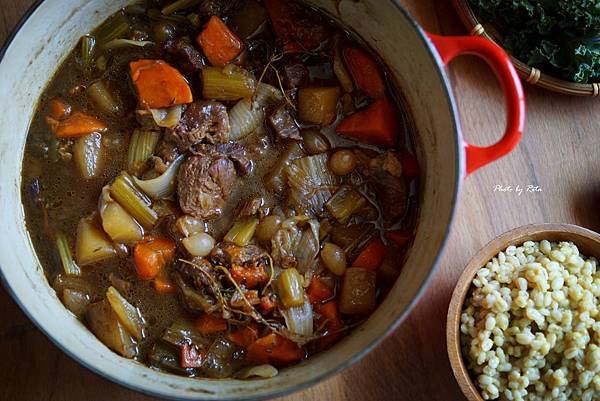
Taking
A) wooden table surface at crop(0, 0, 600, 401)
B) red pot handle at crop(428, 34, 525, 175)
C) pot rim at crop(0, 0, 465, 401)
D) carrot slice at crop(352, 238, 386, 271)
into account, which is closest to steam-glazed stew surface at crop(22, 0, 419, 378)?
carrot slice at crop(352, 238, 386, 271)

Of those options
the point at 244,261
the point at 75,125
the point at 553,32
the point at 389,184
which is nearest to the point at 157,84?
the point at 75,125

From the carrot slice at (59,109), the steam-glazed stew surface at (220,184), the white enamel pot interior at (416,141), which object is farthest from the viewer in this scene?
the carrot slice at (59,109)

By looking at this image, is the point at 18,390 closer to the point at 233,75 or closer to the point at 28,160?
the point at 28,160

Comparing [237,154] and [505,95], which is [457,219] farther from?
[237,154]

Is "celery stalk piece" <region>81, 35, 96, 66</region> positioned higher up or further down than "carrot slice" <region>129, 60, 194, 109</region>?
higher up

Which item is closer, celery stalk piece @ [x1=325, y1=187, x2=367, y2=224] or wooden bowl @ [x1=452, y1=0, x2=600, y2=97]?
celery stalk piece @ [x1=325, y1=187, x2=367, y2=224]

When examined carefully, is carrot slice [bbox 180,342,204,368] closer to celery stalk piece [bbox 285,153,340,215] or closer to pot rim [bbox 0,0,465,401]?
pot rim [bbox 0,0,465,401]

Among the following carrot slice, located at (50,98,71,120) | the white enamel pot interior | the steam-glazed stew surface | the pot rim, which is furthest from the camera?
carrot slice, located at (50,98,71,120)

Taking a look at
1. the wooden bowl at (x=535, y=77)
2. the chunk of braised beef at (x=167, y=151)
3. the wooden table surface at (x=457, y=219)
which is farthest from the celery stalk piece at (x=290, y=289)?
the wooden bowl at (x=535, y=77)

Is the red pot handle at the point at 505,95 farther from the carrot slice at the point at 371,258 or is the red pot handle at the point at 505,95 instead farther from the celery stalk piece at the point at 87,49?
the celery stalk piece at the point at 87,49
